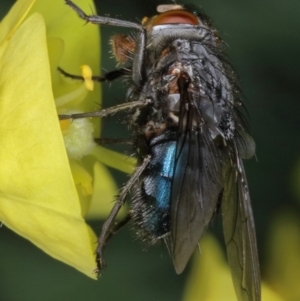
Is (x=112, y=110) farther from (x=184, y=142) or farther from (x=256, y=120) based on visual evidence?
(x=256, y=120)

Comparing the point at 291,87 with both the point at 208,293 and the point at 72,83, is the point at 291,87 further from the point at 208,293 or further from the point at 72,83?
the point at 72,83

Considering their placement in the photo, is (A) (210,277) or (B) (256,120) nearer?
(A) (210,277)

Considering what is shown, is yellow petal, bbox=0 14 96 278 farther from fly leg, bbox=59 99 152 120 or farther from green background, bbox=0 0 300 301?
green background, bbox=0 0 300 301

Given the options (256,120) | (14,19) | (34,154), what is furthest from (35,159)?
(256,120)

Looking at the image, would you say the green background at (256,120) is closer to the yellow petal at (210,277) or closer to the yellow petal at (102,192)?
the yellow petal at (210,277)

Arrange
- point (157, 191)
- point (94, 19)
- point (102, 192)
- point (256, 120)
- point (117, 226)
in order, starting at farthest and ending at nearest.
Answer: point (256, 120) → point (102, 192) → point (117, 226) → point (94, 19) → point (157, 191)

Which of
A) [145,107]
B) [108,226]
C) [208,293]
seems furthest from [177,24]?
[208,293]

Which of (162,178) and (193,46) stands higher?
(193,46)
